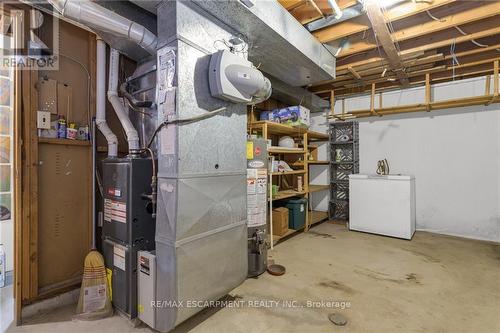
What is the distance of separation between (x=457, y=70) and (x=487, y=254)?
8.59ft

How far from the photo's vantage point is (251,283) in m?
2.43

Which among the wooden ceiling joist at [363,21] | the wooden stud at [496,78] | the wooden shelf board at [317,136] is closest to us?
the wooden ceiling joist at [363,21]

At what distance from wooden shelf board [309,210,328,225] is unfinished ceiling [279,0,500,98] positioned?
2.48m

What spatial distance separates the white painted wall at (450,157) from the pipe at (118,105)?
13.9ft

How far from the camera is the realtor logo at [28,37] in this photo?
184cm

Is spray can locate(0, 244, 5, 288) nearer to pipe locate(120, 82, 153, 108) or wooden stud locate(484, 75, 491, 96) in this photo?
pipe locate(120, 82, 153, 108)

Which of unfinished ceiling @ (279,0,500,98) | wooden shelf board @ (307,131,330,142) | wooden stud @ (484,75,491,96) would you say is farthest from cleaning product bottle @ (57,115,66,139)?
wooden stud @ (484,75,491,96)

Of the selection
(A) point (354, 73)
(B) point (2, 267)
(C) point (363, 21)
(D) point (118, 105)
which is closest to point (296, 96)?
(A) point (354, 73)

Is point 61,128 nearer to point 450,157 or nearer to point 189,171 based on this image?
point 189,171

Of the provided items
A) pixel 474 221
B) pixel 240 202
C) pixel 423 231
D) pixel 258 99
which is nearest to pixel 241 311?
pixel 240 202

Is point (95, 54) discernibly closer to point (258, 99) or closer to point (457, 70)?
point (258, 99)

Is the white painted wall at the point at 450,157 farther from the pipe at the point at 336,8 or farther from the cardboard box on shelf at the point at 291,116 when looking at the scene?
the pipe at the point at 336,8

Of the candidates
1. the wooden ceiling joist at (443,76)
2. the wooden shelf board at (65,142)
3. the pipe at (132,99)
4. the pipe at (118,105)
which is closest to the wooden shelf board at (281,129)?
the wooden ceiling joist at (443,76)

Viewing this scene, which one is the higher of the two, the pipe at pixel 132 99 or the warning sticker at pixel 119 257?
the pipe at pixel 132 99
